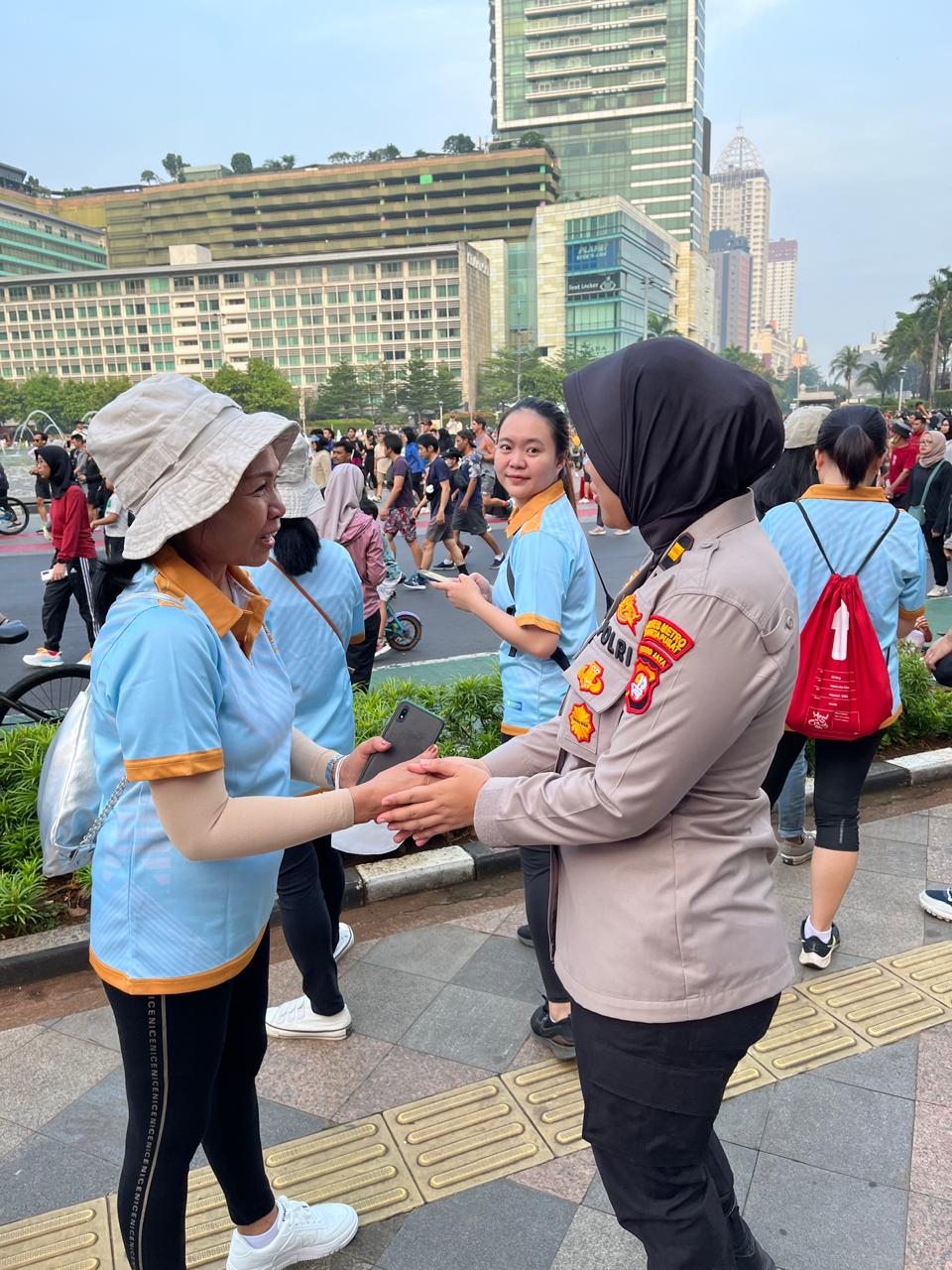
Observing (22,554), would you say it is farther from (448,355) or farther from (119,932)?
(448,355)

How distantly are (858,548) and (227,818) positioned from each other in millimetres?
2425

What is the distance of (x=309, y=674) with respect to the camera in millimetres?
2885

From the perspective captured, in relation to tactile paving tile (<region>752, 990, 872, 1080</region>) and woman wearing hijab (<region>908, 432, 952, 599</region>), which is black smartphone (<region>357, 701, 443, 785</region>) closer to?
tactile paving tile (<region>752, 990, 872, 1080</region>)

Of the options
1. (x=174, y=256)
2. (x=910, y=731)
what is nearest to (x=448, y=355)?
(x=174, y=256)

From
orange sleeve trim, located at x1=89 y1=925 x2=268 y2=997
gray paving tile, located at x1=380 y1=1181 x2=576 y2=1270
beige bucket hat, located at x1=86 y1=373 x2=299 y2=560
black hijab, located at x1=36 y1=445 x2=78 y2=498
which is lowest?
gray paving tile, located at x1=380 y1=1181 x2=576 y2=1270

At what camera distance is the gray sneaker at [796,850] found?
13.8ft

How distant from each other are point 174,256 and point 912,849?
128 m

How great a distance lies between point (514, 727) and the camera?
2.94 meters

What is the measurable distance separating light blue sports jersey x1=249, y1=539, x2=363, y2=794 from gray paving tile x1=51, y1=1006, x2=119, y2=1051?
1.09m

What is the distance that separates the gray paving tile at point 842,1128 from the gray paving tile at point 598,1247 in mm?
525

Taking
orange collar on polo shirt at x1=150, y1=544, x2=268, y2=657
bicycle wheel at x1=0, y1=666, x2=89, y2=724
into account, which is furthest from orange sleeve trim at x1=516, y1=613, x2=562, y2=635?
bicycle wheel at x1=0, y1=666, x2=89, y2=724

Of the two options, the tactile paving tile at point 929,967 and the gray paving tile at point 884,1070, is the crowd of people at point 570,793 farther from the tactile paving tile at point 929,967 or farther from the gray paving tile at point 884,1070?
the tactile paving tile at point 929,967

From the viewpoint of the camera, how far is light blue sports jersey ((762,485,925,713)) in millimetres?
3084

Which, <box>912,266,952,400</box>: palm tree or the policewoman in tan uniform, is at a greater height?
<box>912,266,952,400</box>: palm tree
